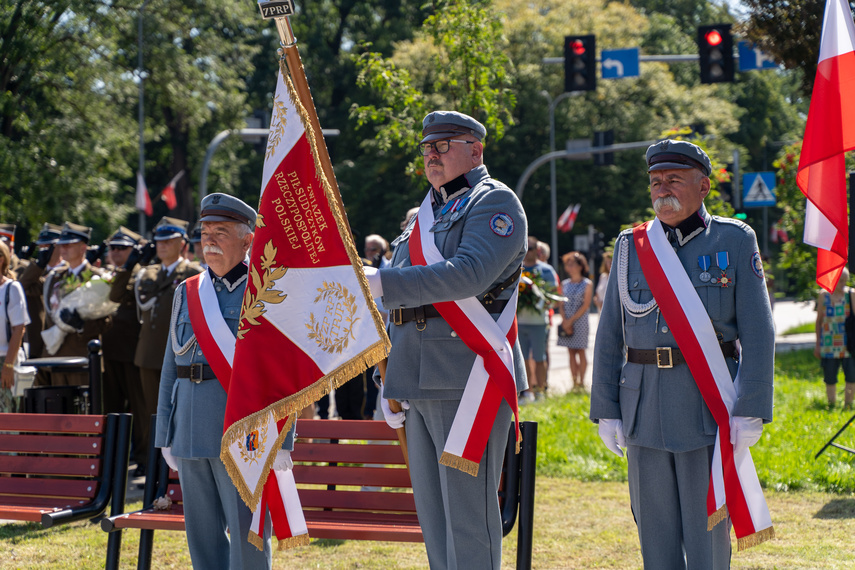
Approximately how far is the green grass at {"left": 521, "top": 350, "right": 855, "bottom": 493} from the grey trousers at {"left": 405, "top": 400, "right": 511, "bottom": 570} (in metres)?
4.04

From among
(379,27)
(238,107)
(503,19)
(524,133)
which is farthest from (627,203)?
(503,19)

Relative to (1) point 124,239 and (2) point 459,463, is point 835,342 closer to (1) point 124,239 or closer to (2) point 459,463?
(1) point 124,239

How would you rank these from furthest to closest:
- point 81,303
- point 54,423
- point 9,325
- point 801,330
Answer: point 801,330, point 81,303, point 9,325, point 54,423

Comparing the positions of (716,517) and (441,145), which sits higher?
A: (441,145)

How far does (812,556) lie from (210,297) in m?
3.59

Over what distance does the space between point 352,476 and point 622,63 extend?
481 inches

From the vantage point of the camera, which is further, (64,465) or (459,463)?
(64,465)

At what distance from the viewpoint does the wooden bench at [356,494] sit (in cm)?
438

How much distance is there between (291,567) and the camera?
5.52 m

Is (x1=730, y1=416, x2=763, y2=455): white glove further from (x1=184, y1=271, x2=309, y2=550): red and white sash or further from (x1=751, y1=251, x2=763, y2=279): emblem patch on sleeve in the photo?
(x1=184, y1=271, x2=309, y2=550): red and white sash

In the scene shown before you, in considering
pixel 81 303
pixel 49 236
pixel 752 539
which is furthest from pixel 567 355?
pixel 752 539

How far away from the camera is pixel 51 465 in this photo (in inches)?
203

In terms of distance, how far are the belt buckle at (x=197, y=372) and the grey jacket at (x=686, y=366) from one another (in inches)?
66.9

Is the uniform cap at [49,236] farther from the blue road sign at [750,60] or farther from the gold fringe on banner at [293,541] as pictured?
the blue road sign at [750,60]
